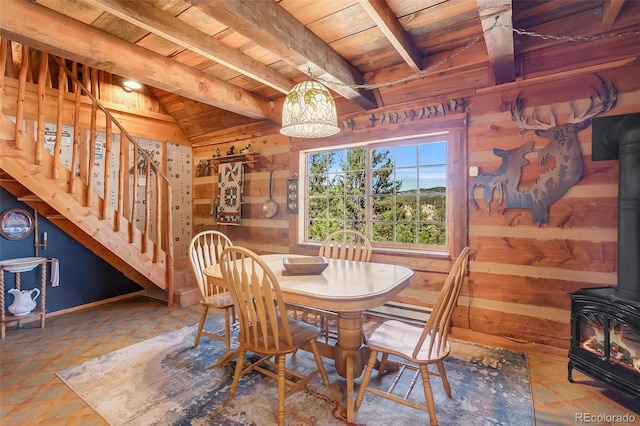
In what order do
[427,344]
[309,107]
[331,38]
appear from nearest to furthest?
[427,344], [309,107], [331,38]

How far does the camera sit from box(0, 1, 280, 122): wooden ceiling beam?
2.03 m

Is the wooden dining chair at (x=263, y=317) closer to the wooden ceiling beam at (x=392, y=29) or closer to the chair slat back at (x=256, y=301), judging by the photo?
the chair slat back at (x=256, y=301)

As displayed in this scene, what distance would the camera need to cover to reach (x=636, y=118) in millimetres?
2176

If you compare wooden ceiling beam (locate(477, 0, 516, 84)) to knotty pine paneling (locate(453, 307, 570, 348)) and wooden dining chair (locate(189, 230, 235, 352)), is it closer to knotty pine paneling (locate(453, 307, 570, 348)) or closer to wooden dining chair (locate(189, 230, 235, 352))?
knotty pine paneling (locate(453, 307, 570, 348))

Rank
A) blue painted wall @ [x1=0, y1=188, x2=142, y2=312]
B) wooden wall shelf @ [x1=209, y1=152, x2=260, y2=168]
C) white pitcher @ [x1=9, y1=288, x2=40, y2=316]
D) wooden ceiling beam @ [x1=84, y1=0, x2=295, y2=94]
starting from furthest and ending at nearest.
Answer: wooden wall shelf @ [x1=209, y1=152, x2=260, y2=168] < blue painted wall @ [x1=0, y1=188, x2=142, y2=312] < white pitcher @ [x1=9, y1=288, x2=40, y2=316] < wooden ceiling beam @ [x1=84, y1=0, x2=295, y2=94]

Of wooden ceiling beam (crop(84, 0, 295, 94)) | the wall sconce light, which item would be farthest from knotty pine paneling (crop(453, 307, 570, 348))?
the wall sconce light

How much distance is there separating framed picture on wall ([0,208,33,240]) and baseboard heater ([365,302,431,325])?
3.91m

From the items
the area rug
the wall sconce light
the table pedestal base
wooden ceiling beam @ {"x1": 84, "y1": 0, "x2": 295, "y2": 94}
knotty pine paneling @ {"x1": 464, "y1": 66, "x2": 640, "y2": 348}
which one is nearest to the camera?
the area rug

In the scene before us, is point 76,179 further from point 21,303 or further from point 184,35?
point 184,35

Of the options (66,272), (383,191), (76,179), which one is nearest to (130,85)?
(76,179)

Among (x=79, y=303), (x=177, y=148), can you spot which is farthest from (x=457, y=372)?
(x=177, y=148)

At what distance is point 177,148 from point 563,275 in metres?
5.16

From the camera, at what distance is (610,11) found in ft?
6.58

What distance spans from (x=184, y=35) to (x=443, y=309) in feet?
8.28
